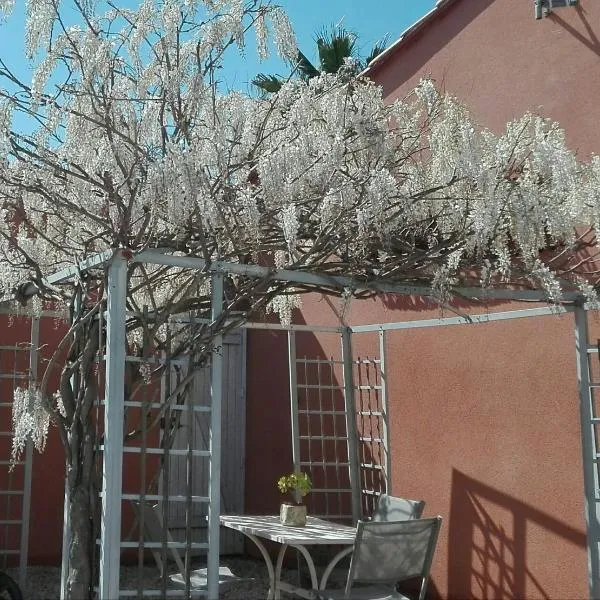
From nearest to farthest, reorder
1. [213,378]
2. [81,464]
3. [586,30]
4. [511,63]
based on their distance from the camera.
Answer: [213,378] → [81,464] → [586,30] → [511,63]

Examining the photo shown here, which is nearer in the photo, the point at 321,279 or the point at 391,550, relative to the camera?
the point at 321,279

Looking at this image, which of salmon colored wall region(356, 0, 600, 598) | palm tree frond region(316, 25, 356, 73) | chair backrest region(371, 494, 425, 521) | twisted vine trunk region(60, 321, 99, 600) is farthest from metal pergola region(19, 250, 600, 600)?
palm tree frond region(316, 25, 356, 73)

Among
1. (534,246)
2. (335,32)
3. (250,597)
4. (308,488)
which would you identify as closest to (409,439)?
(308,488)

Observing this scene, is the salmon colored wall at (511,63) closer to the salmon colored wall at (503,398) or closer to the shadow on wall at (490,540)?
the salmon colored wall at (503,398)

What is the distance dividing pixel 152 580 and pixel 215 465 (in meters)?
3.16

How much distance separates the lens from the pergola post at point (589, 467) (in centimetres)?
411

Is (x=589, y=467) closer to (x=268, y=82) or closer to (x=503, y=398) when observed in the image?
(x=503, y=398)

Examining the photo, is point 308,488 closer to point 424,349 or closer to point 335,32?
point 424,349

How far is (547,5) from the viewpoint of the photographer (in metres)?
5.46

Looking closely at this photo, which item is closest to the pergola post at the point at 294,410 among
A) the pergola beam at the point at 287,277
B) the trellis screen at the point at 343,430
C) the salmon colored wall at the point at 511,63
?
the trellis screen at the point at 343,430

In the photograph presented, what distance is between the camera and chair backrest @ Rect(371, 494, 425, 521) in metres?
5.32

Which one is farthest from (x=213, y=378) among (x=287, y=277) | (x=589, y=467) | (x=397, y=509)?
(x=397, y=509)

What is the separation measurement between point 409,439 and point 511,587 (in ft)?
3.98

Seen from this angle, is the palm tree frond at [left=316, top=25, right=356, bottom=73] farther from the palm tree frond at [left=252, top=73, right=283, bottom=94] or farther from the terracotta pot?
the terracotta pot
